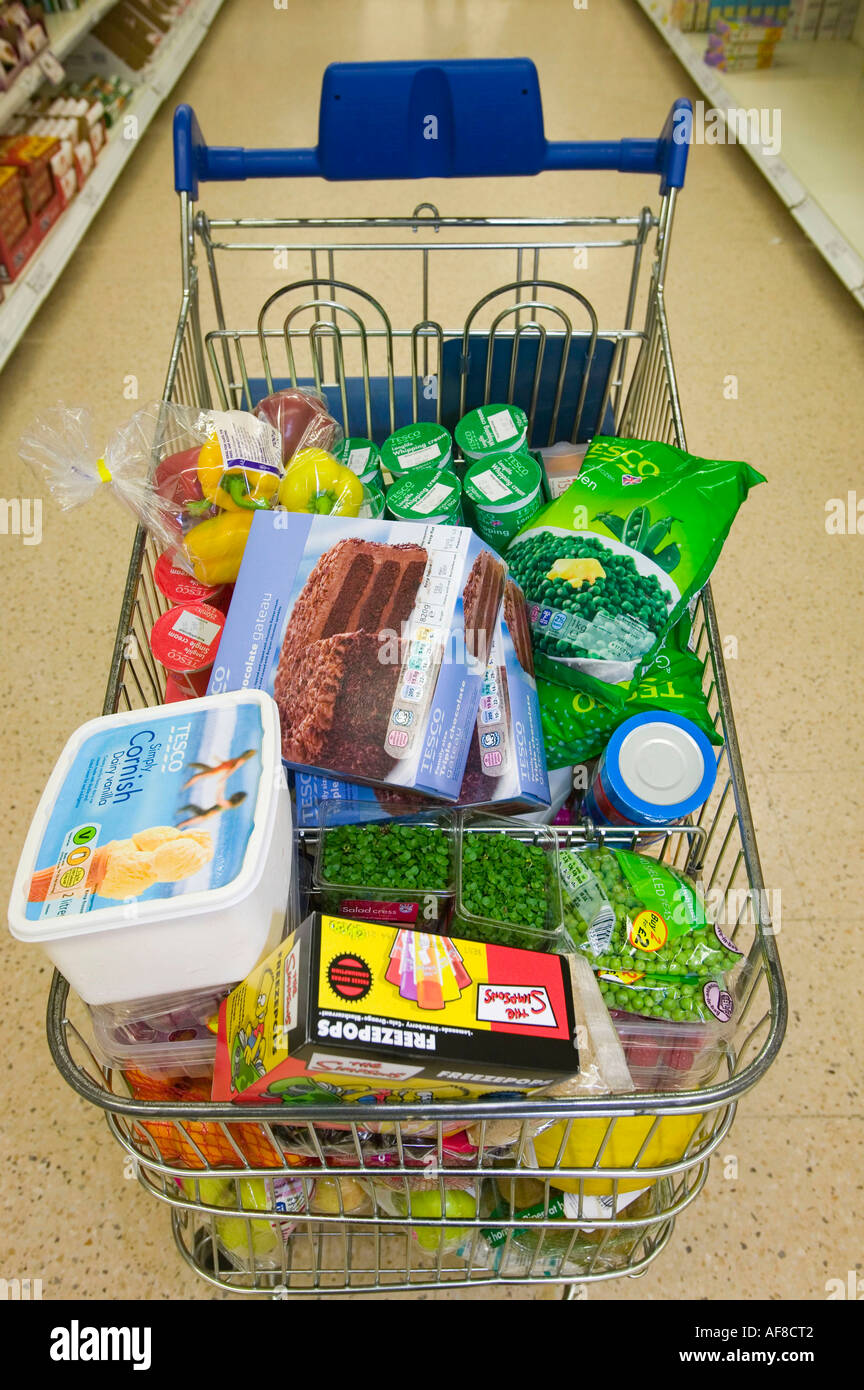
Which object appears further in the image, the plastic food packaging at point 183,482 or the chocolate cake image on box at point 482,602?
the plastic food packaging at point 183,482

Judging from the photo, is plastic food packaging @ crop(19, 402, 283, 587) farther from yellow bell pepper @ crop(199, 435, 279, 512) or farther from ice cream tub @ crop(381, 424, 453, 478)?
ice cream tub @ crop(381, 424, 453, 478)

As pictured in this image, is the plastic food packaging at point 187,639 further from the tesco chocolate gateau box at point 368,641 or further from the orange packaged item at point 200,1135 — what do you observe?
the orange packaged item at point 200,1135

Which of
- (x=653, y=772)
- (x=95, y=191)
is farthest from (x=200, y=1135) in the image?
(x=95, y=191)

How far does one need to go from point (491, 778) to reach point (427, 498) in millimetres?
447

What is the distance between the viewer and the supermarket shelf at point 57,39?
292cm

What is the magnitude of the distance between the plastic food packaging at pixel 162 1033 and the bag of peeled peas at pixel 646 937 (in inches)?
14.8

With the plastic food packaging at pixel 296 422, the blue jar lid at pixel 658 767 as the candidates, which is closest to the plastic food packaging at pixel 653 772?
the blue jar lid at pixel 658 767

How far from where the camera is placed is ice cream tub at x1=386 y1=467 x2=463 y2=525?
130 cm

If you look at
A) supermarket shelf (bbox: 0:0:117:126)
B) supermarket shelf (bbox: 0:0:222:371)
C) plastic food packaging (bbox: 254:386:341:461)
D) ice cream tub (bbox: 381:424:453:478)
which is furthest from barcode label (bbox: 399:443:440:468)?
supermarket shelf (bbox: 0:0:117:126)

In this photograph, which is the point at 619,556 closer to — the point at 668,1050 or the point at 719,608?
the point at 668,1050

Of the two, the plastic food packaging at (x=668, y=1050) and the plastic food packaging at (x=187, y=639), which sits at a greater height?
the plastic food packaging at (x=187, y=639)

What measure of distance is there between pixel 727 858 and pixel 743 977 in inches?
33.2
